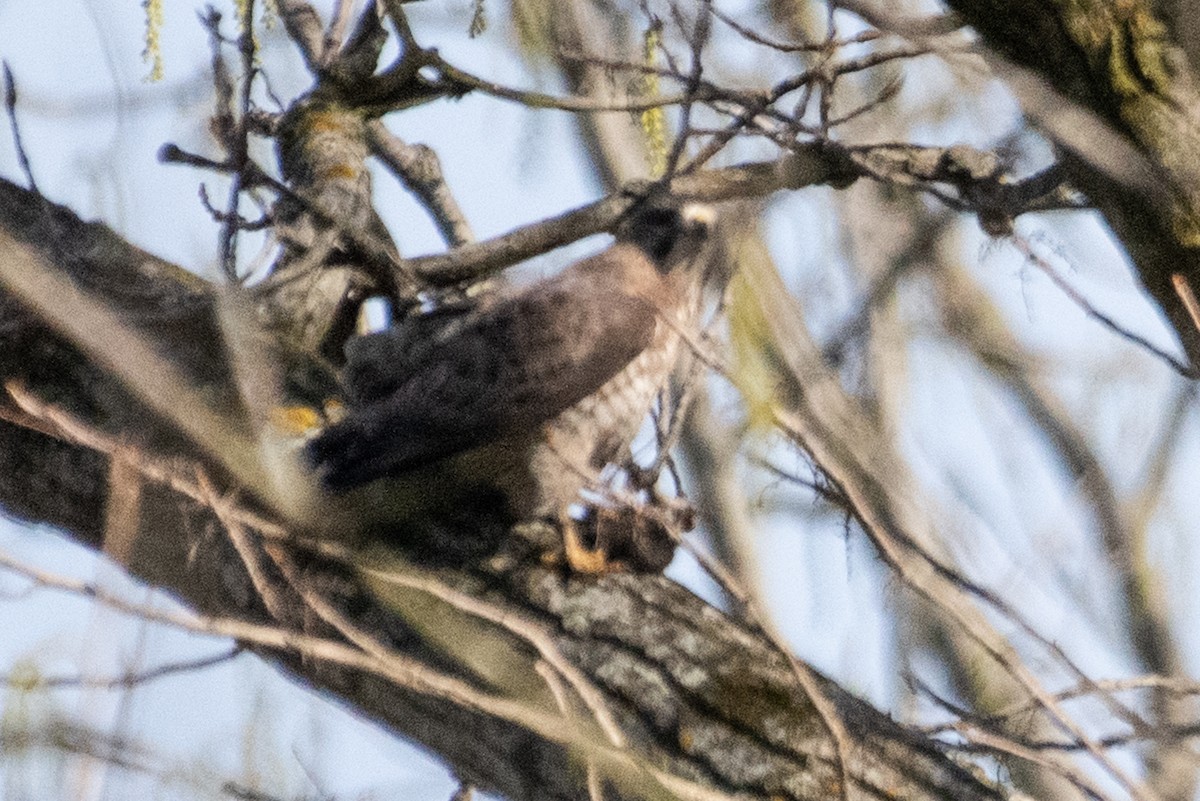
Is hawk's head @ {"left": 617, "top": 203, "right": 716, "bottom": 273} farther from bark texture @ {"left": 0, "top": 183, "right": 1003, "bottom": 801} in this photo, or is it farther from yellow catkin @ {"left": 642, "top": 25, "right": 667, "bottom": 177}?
bark texture @ {"left": 0, "top": 183, "right": 1003, "bottom": 801}

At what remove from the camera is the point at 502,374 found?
3.98 metres

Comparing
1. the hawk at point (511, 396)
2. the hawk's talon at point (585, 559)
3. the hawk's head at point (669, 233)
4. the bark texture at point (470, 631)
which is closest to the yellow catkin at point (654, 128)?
the hawk at point (511, 396)

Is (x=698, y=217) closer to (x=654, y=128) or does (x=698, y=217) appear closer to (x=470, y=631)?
(x=654, y=128)

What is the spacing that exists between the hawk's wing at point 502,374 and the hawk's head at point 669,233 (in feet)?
1.42

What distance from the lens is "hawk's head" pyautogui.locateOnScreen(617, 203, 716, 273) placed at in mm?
4598

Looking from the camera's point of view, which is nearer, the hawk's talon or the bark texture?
the bark texture

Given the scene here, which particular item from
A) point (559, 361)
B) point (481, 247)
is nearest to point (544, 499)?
point (559, 361)

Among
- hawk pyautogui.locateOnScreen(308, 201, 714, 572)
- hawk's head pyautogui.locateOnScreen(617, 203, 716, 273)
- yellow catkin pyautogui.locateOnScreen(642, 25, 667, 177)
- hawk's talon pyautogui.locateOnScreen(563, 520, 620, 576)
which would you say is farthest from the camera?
hawk's head pyautogui.locateOnScreen(617, 203, 716, 273)

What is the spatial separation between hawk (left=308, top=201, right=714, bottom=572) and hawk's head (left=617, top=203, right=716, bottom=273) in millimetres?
98

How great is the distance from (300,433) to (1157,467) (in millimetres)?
3234

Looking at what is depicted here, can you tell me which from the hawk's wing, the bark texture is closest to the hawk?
the hawk's wing

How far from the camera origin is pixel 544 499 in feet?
12.6

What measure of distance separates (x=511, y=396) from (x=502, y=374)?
0.23 feet

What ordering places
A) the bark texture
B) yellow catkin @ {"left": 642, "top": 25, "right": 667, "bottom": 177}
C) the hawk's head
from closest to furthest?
the bark texture, yellow catkin @ {"left": 642, "top": 25, "right": 667, "bottom": 177}, the hawk's head
